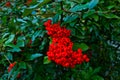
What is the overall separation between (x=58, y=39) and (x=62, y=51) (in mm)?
84

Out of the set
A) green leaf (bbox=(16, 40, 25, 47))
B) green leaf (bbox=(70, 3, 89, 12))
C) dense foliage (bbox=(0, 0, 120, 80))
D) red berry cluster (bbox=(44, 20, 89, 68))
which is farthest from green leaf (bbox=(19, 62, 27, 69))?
green leaf (bbox=(70, 3, 89, 12))

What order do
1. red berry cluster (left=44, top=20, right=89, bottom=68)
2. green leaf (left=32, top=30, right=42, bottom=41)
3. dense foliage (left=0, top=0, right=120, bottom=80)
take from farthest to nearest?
green leaf (left=32, top=30, right=42, bottom=41)
dense foliage (left=0, top=0, right=120, bottom=80)
red berry cluster (left=44, top=20, right=89, bottom=68)

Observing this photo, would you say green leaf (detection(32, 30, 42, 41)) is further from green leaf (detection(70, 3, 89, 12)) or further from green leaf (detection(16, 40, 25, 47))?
green leaf (detection(70, 3, 89, 12))

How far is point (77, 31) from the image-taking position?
66.2 inches

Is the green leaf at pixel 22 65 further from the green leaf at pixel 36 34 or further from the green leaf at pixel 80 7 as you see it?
the green leaf at pixel 80 7

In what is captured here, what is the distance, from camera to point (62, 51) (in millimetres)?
1379

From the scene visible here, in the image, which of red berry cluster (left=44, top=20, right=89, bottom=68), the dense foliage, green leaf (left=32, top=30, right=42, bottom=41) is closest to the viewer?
red berry cluster (left=44, top=20, right=89, bottom=68)

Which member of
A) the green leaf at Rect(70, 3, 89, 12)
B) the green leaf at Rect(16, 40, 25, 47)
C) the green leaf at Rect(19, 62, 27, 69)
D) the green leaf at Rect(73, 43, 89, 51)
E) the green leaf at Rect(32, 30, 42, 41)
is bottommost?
the green leaf at Rect(19, 62, 27, 69)

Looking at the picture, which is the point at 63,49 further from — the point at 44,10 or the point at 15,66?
the point at 44,10

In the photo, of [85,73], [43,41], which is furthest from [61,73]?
[43,41]

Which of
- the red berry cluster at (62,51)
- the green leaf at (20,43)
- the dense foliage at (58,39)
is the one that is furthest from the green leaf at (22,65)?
the red berry cluster at (62,51)

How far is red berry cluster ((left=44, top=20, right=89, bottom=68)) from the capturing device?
136 cm

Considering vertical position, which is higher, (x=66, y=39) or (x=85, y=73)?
(x=66, y=39)

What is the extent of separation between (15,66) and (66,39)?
0.37 m
